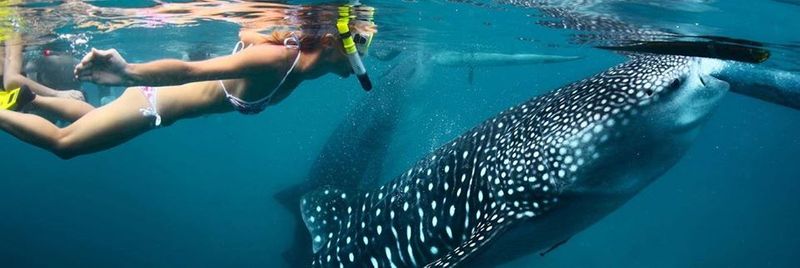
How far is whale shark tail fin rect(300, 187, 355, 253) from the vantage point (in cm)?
656

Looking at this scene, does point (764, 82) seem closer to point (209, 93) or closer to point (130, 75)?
point (130, 75)

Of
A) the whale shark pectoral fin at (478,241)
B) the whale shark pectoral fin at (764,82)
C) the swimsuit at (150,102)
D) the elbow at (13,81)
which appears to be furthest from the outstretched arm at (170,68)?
the whale shark pectoral fin at (764,82)

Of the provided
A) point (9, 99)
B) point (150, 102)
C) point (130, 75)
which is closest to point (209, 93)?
point (150, 102)

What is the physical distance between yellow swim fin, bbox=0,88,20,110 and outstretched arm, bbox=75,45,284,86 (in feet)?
7.63

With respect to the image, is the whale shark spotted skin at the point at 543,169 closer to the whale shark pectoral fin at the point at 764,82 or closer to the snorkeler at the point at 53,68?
the whale shark pectoral fin at the point at 764,82

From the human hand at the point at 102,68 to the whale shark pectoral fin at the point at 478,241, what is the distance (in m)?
3.46

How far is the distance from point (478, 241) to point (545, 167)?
94 cm

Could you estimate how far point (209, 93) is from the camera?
7566mm

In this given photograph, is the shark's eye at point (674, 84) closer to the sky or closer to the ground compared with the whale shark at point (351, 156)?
closer to the sky

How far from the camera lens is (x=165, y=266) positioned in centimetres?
2275

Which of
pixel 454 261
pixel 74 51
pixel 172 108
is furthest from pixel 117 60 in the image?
pixel 74 51

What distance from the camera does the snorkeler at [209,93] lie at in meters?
6.34

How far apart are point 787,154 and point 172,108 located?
98.5m

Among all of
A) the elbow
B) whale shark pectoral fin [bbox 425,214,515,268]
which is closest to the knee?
the elbow
